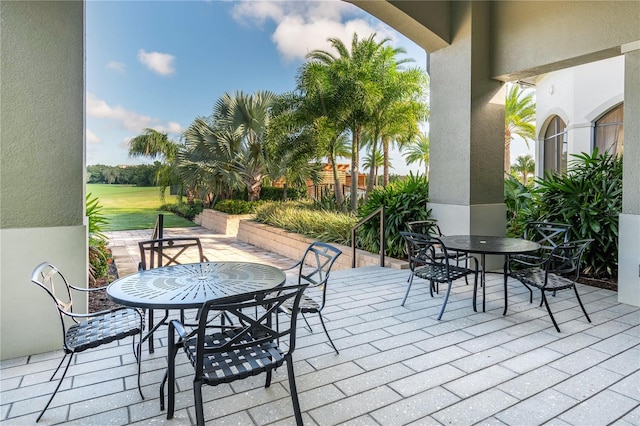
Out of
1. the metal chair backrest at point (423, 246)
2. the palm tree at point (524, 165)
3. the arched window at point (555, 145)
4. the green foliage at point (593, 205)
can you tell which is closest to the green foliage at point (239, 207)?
the arched window at point (555, 145)

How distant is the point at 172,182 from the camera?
14930 mm

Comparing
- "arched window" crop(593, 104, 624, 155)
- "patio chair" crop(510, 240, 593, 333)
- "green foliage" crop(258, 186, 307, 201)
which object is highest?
"arched window" crop(593, 104, 624, 155)

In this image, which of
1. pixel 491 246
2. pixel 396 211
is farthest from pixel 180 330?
pixel 396 211

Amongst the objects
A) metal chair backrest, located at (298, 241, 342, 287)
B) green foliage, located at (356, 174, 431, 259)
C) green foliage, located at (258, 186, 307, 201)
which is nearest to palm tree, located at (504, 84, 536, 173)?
green foliage, located at (258, 186, 307, 201)

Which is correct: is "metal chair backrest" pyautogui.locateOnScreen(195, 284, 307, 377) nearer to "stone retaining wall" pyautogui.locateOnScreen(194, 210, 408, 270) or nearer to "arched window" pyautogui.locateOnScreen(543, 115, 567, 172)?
"stone retaining wall" pyautogui.locateOnScreen(194, 210, 408, 270)

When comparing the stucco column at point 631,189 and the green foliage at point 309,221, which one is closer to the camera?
the stucco column at point 631,189

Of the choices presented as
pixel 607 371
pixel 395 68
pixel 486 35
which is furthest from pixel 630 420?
pixel 395 68

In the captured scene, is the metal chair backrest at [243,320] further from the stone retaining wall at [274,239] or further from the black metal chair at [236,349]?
the stone retaining wall at [274,239]

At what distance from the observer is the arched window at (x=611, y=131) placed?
8.36 m

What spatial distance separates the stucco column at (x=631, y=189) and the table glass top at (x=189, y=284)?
12.1ft

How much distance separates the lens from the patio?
2029 mm

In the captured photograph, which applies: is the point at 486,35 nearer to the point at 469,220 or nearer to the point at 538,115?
the point at 469,220

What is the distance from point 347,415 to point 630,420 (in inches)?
56.8

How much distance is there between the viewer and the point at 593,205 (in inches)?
190
